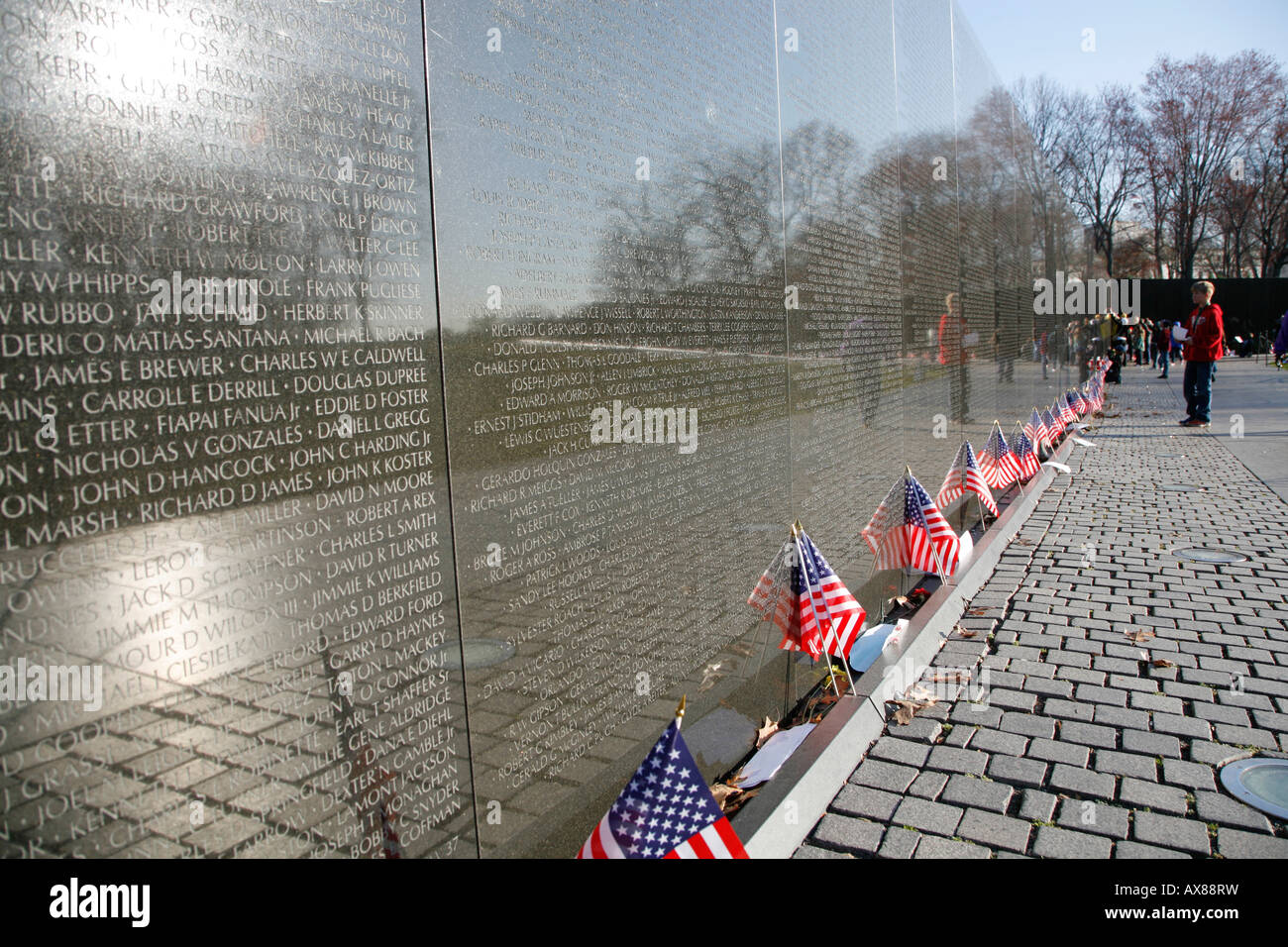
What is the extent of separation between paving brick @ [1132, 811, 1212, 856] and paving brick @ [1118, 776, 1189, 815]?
2.8 inches

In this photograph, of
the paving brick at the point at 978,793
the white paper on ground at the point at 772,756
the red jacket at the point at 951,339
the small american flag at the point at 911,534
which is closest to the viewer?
the paving brick at the point at 978,793

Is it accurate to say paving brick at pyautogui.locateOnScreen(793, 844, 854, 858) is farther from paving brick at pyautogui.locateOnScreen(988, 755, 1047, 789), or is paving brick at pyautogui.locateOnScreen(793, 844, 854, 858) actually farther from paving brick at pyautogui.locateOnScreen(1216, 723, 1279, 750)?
paving brick at pyautogui.locateOnScreen(1216, 723, 1279, 750)

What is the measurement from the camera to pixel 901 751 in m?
4.38

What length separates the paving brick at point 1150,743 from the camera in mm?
4203

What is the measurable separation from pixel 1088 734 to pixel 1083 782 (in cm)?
55

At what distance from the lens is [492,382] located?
294cm

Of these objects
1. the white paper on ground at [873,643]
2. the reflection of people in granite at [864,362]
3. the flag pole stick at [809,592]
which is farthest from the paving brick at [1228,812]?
the reflection of people in granite at [864,362]

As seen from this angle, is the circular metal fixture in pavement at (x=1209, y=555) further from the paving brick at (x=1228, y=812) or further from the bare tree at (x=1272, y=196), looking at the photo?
the bare tree at (x=1272, y=196)

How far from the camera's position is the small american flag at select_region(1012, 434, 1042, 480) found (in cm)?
1125

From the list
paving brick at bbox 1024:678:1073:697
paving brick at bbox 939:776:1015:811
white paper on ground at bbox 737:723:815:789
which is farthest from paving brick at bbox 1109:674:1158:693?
white paper on ground at bbox 737:723:815:789

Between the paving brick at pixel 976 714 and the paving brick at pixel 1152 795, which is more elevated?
the paving brick at pixel 1152 795

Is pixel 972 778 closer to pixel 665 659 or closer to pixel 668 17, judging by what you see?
pixel 665 659
